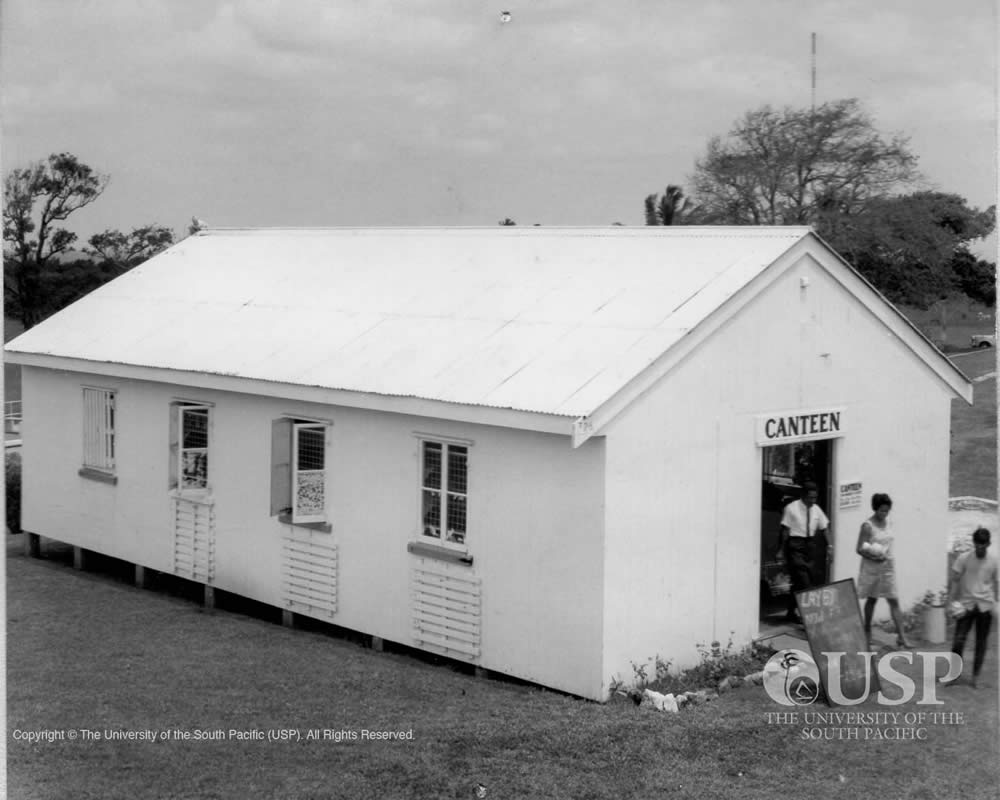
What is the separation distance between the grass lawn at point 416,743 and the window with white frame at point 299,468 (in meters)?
1.60

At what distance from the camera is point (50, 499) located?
17625 millimetres

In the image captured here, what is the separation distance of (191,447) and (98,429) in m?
2.02

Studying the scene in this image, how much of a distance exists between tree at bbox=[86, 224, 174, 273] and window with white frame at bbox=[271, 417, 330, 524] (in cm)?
804

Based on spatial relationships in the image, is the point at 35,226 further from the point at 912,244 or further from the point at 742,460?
the point at 912,244

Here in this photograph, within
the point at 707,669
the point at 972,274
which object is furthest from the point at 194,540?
the point at 972,274

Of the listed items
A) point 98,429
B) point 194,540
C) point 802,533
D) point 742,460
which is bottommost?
point 194,540

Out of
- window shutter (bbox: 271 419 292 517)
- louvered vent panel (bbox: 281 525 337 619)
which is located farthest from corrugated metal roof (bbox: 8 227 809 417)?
louvered vent panel (bbox: 281 525 337 619)

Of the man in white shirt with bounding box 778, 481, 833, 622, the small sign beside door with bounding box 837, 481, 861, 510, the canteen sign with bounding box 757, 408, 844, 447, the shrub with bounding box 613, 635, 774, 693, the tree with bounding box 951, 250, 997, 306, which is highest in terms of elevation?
the tree with bounding box 951, 250, 997, 306

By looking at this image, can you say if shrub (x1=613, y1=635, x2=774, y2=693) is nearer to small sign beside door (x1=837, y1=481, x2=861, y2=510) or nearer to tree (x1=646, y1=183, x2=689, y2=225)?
small sign beside door (x1=837, y1=481, x2=861, y2=510)

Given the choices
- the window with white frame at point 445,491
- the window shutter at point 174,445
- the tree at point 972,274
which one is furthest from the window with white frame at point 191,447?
the tree at point 972,274

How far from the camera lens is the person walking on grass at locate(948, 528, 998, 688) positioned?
417 inches

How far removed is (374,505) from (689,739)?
4373mm

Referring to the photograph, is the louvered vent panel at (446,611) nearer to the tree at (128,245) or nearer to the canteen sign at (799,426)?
the canteen sign at (799,426)

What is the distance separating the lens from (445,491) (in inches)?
479
